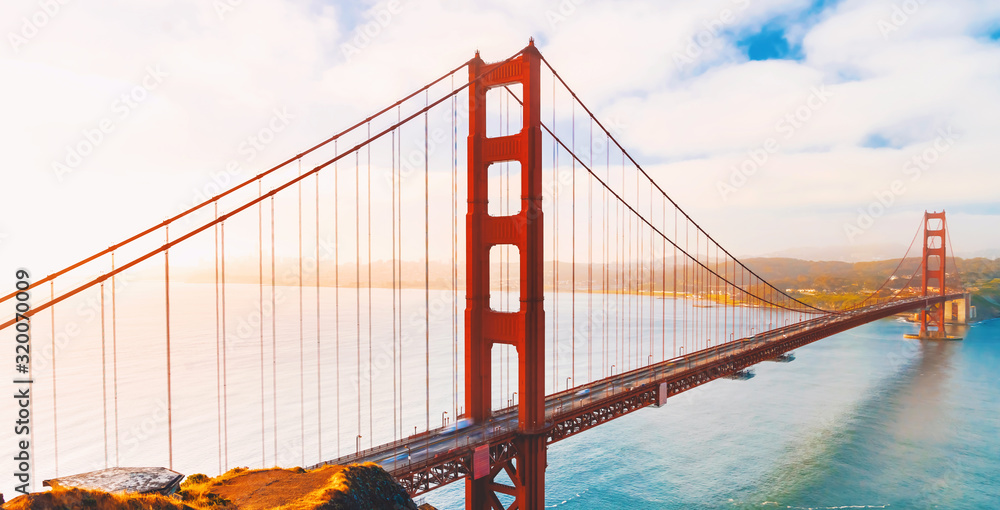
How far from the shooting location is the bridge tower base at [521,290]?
15023mm

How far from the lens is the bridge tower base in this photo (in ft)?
49.3

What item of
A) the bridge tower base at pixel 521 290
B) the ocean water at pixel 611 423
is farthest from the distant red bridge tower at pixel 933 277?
the bridge tower base at pixel 521 290

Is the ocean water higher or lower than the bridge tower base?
lower

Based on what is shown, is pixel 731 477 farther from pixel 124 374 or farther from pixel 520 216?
pixel 124 374

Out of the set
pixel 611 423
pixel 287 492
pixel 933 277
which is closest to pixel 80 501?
pixel 287 492

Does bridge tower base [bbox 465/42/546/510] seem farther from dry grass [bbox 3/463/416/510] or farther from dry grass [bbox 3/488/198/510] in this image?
dry grass [bbox 3/488/198/510]

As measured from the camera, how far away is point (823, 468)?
25.8m

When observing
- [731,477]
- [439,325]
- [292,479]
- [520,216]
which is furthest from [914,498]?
[439,325]

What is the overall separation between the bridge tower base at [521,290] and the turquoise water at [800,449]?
8.47 metres

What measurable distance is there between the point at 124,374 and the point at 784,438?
4867 cm

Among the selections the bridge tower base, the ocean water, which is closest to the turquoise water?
the ocean water

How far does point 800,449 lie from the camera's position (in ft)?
92.3

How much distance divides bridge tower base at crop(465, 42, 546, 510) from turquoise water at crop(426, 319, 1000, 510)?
8.47 metres

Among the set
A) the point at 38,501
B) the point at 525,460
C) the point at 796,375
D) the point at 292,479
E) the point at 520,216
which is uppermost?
the point at 520,216
